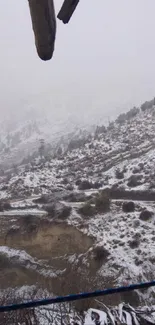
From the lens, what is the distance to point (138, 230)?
1936cm

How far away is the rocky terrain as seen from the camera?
600 inches

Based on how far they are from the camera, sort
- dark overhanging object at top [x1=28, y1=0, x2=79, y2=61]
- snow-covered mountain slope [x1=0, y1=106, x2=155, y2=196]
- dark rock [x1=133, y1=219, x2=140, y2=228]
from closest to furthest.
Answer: dark overhanging object at top [x1=28, y1=0, x2=79, y2=61] < dark rock [x1=133, y1=219, x2=140, y2=228] < snow-covered mountain slope [x1=0, y1=106, x2=155, y2=196]

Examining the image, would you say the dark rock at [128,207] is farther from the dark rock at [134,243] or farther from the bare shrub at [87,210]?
the dark rock at [134,243]

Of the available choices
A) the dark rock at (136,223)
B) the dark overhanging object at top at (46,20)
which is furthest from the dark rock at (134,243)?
the dark overhanging object at top at (46,20)

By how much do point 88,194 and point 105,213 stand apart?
17.0 ft

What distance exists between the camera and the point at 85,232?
779 inches

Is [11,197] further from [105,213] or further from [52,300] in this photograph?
[52,300]

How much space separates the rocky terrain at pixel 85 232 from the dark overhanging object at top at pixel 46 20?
646 cm

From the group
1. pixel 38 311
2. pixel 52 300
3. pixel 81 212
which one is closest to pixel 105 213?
pixel 81 212

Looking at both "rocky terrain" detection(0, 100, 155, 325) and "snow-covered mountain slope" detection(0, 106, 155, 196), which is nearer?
"rocky terrain" detection(0, 100, 155, 325)

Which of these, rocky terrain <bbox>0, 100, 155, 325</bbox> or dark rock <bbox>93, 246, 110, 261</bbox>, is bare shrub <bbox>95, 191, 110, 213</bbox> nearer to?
rocky terrain <bbox>0, 100, 155, 325</bbox>

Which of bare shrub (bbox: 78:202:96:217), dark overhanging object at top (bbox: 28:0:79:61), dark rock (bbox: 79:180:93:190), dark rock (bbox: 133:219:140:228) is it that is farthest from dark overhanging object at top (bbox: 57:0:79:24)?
dark rock (bbox: 79:180:93:190)

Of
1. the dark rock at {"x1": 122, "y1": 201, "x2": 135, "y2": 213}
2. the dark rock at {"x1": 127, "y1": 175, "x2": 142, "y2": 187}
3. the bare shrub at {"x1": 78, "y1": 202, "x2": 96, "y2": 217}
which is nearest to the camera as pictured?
the dark rock at {"x1": 122, "y1": 201, "x2": 135, "y2": 213}

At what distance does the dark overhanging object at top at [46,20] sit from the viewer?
52.3 inches
